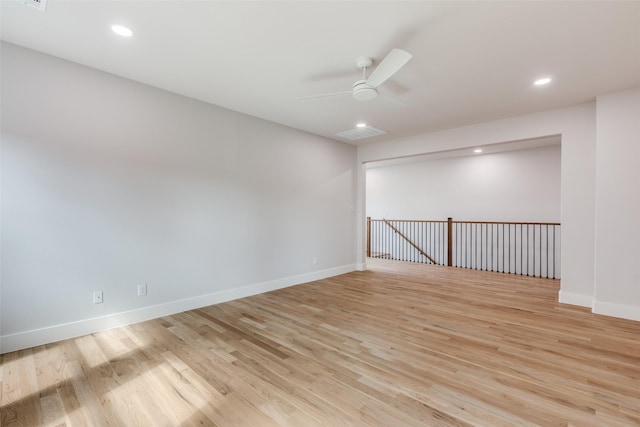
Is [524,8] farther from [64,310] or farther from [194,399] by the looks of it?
[64,310]

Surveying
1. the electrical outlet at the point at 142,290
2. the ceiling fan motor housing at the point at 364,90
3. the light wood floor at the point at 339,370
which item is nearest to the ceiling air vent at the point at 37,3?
the ceiling fan motor housing at the point at 364,90

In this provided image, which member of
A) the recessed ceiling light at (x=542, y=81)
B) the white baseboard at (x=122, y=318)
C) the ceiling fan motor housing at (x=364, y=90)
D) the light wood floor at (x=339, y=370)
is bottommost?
the light wood floor at (x=339, y=370)

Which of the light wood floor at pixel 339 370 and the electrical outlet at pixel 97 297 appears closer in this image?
the light wood floor at pixel 339 370

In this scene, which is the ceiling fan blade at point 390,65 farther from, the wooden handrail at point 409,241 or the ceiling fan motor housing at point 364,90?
the wooden handrail at point 409,241

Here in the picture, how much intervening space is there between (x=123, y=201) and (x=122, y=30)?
1.63 metres

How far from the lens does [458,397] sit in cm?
187

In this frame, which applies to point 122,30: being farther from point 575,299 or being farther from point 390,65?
point 575,299

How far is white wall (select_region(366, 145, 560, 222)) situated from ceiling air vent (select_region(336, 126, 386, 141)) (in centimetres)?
368

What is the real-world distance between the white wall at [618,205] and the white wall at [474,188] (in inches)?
128

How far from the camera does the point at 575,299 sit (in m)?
3.79

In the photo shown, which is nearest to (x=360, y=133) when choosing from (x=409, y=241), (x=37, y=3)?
(x=37, y=3)

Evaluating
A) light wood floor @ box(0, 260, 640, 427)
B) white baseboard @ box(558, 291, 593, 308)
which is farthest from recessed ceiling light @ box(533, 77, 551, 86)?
white baseboard @ box(558, 291, 593, 308)

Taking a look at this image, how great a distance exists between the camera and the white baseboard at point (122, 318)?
2.49 metres

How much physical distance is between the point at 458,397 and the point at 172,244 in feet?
10.5
